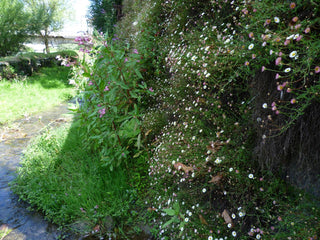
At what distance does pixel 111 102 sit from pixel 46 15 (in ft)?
71.8

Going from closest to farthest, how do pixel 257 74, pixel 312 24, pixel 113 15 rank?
pixel 312 24 < pixel 257 74 < pixel 113 15

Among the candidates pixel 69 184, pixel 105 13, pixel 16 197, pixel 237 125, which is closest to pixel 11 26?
pixel 105 13

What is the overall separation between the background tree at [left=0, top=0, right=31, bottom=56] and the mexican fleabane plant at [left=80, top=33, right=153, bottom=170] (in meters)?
15.0

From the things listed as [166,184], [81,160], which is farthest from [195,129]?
[81,160]

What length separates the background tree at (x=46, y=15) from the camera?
19.8 metres

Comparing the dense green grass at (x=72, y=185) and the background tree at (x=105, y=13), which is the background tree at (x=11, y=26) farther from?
the dense green grass at (x=72, y=185)

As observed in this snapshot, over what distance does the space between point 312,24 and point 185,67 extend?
1509 millimetres

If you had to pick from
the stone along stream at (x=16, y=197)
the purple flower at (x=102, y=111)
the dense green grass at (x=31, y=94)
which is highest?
the purple flower at (x=102, y=111)

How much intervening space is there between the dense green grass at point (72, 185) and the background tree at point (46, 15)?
18.4 meters

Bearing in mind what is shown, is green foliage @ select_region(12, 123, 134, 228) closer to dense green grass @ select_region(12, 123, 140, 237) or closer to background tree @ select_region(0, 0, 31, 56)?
dense green grass @ select_region(12, 123, 140, 237)

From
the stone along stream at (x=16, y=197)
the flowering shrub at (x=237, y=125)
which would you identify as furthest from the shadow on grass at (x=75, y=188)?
the flowering shrub at (x=237, y=125)

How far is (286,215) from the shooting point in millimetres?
1704

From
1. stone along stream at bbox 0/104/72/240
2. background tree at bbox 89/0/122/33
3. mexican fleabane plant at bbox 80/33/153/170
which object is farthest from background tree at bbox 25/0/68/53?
mexican fleabane plant at bbox 80/33/153/170

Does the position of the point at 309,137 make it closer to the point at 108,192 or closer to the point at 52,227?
the point at 108,192
